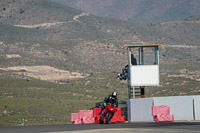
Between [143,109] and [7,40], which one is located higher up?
[7,40]

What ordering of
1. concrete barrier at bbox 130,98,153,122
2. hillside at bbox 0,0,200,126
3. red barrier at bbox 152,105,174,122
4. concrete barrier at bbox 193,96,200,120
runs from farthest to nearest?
hillside at bbox 0,0,200,126 < concrete barrier at bbox 130,98,153,122 < red barrier at bbox 152,105,174,122 < concrete barrier at bbox 193,96,200,120

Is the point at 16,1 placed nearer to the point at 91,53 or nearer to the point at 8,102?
the point at 91,53

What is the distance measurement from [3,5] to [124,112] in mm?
160640

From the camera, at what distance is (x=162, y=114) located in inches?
1197

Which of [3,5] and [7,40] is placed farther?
[3,5]

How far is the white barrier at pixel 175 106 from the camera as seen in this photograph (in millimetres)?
30328

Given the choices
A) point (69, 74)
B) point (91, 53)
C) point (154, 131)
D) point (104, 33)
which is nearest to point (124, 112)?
point (154, 131)

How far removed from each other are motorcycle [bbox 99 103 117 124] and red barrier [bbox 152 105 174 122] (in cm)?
238

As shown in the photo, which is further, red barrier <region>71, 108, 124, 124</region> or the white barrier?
red barrier <region>71, 108, 124, 124</region>

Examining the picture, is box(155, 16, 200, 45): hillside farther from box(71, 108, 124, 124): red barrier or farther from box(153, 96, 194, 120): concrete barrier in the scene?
box(153, 96, 194, 120): concrete barrier

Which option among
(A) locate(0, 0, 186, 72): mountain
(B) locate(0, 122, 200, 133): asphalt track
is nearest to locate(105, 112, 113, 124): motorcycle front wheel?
(B) locate(0, 122, 200, 133): asphalt track

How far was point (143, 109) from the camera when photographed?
105ft

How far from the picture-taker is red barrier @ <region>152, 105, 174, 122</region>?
30312mm

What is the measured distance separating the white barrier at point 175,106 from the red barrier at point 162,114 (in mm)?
578
